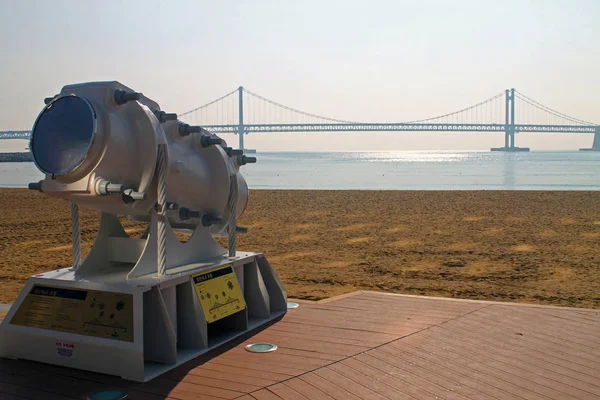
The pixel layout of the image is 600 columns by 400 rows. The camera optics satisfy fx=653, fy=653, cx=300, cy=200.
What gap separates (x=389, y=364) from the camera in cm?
364

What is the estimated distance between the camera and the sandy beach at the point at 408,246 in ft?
22.7

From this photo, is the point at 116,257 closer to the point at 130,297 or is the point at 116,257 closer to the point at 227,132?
the point at 130,297

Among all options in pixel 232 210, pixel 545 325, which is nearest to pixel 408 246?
pixel 545 325

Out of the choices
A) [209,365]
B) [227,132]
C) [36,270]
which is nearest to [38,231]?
[36,270]

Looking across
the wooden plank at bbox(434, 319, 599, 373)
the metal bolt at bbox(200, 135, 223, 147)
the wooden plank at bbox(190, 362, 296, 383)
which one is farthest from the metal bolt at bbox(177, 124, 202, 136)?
the wooden plank at bbox(434, 319, 599, 373)

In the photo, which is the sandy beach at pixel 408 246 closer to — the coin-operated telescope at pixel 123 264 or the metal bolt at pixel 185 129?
the coin-operated telescope at pixel 123 264

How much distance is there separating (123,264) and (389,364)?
185cm

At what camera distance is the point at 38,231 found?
40.2 feet

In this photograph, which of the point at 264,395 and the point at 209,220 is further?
the point at 209,220

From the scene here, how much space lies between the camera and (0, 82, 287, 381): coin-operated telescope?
358 centimetres

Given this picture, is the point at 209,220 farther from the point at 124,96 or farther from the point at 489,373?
the point at 489,373

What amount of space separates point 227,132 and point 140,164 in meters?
78.8

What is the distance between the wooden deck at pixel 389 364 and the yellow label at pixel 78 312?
24 cm

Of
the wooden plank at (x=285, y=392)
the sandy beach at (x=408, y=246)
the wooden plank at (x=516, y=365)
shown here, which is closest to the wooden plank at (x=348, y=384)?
the wooden plank at (x=285, y=392)
